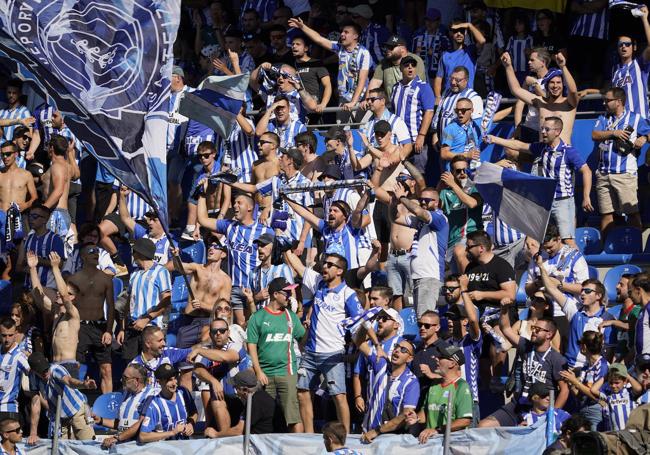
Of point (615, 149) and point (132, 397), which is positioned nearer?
point (132, 397)

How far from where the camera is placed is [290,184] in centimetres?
1750

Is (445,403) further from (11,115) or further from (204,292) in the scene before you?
(11,115)

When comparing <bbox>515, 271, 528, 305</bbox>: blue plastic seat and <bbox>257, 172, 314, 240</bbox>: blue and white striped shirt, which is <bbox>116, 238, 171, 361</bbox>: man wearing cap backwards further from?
<bbox>515, 271, 528, 305</bbox>: blue plastic seat

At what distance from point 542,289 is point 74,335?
15.4ft

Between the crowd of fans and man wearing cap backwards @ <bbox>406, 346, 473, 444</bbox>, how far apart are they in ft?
0.06

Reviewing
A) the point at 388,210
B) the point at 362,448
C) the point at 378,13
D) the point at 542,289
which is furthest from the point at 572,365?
the point at 378,13

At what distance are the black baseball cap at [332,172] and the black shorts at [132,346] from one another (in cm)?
262

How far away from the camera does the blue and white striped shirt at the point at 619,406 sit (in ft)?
44.9

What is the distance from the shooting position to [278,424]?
15.1 metres

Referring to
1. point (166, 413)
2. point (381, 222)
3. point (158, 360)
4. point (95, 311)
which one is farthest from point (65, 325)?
point (381, 222)

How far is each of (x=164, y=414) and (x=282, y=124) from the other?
525cm

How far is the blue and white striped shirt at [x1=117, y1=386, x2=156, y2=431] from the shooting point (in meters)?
14.9

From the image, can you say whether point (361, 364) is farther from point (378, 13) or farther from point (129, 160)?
point (378, 13)

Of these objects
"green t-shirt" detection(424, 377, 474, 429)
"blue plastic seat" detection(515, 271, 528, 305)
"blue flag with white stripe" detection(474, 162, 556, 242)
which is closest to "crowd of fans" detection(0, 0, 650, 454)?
"green t-shirt" detection(424, 377, 474, 429)
